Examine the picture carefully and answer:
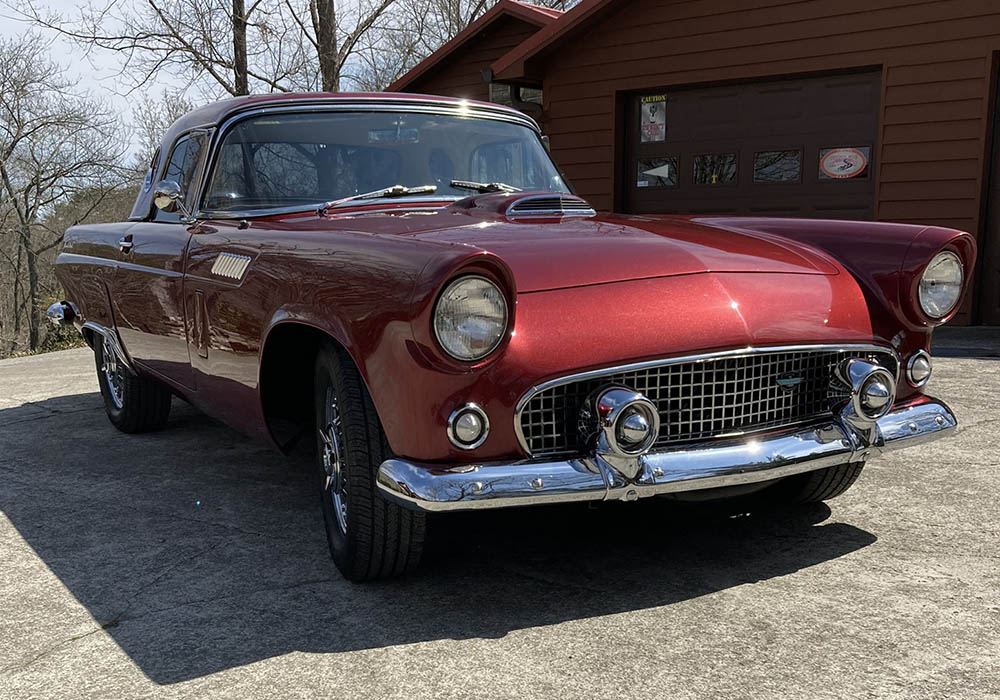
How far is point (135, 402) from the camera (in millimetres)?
4797

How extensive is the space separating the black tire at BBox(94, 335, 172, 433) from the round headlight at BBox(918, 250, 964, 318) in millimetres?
3467

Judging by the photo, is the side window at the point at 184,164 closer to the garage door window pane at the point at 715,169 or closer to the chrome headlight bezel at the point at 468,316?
the chrome headlight bezel at the point at 468,316

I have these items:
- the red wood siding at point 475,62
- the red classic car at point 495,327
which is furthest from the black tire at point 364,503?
the red wood siding at point 475,62

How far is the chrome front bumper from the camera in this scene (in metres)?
2.29

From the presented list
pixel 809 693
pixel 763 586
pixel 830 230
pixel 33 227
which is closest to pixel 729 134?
pixel 830 230

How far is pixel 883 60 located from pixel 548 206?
6390 mm

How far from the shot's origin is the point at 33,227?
77.0 ft

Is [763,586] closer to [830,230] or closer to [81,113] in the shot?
[830,230]

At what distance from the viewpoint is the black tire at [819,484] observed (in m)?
3.20

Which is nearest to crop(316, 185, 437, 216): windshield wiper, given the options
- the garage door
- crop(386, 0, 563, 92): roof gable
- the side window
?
the side window

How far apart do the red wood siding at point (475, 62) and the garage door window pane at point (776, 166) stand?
4.48 meters

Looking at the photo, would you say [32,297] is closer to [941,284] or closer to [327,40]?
[327,40]

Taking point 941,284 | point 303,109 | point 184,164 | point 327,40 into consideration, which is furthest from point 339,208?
point 327,40

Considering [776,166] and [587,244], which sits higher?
[776,166]
